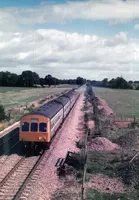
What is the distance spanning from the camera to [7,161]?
2053 centimetres

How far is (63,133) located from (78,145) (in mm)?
3841

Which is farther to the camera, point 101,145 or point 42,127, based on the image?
point 101,145

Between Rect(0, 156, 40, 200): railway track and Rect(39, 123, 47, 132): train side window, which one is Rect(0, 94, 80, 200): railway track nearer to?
Rect(0, 156, 40, 200): railway track

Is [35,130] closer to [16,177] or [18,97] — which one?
[16,177]

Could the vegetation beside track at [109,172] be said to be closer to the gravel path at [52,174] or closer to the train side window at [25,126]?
the gravel path at [52,174]

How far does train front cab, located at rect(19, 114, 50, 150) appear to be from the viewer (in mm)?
22234

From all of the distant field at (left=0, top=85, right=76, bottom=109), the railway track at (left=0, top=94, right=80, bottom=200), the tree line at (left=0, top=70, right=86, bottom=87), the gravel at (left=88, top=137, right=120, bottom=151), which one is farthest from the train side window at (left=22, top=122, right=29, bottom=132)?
the tree line at (left=0, top=70, right=86, bottom=87)

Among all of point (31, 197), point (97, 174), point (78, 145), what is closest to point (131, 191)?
point (97, 174)

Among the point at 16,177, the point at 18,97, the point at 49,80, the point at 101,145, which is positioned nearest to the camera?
the point at 16,177

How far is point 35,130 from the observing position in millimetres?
22297

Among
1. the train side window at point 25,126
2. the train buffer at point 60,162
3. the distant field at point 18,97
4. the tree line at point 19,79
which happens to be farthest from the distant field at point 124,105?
the tree line at point 19,79

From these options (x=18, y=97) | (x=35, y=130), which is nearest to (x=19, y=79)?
(x=18, y=97)

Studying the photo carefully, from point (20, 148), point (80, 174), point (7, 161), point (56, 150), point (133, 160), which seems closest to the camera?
point (80, 174)

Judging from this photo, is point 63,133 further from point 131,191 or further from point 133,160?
point 131,191
